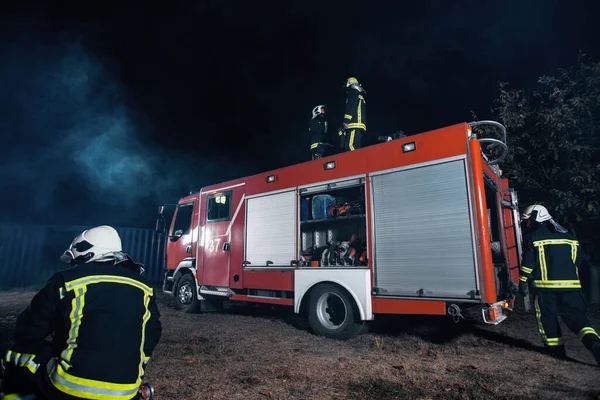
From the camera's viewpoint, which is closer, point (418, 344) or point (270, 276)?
point (418, 344)

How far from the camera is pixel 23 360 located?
1.79 metres

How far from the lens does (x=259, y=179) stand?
6.77 meters

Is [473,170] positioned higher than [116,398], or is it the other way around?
[473,170]

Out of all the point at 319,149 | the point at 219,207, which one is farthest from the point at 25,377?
the point at 319,149

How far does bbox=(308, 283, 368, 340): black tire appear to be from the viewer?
201 inches

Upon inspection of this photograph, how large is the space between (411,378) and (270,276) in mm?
3216

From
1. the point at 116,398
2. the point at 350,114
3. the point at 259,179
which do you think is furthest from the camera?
the point at 350,114

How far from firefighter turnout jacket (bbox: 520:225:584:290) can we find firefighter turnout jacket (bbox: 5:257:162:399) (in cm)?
459

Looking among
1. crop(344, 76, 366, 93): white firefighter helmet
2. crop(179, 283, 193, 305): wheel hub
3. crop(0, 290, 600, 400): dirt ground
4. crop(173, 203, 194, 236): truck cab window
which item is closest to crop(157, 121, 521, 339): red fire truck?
crop(179, 283, 193, 305): wheel hub

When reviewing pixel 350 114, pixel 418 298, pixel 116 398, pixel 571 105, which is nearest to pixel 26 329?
pixel 116 398

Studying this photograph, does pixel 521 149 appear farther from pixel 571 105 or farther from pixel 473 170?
pixel 473 170

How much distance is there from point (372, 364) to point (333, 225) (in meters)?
2.93

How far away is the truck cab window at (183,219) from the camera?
837 centimetres

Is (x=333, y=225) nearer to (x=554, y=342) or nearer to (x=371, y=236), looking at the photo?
(x=371, y=236)
